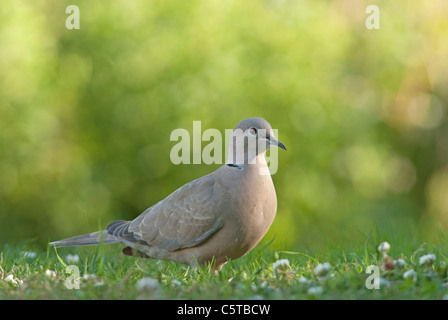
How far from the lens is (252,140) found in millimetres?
4598

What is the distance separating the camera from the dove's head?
4590 mm

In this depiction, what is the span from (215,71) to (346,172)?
2.91m

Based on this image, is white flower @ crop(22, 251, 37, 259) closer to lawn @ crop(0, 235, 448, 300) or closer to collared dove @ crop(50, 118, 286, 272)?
lawn @ crop(0, 235, 448, 300)

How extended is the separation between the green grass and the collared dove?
16 cm

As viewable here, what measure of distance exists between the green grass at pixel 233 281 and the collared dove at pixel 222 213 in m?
0.16

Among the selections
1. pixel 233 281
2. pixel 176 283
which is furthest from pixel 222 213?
pixel 176 283

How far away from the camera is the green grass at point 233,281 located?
3357mm

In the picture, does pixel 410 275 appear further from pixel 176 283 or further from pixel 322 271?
pixel 176 283

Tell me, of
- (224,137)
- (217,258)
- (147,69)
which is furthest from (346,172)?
(217,258)

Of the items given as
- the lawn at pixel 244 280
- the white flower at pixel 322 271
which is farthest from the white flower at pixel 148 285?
the white flower at pixel 322 271

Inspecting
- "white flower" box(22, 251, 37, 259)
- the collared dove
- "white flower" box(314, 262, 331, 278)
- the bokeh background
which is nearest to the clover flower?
"white flower" box(314, 262, 331, 278)

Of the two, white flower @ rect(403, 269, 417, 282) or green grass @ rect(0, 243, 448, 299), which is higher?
white flower @ rect(403, 269, 417, 282)
